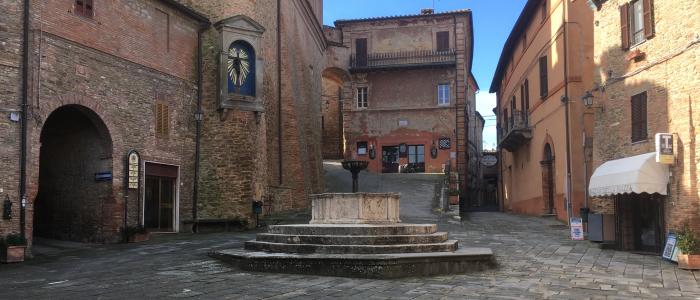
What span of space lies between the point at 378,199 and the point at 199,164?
9708 mm

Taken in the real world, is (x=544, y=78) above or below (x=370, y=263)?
above

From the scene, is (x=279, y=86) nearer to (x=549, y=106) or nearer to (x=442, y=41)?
(x=549, y=106)

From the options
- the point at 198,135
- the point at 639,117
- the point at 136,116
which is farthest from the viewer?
the point at 198,135

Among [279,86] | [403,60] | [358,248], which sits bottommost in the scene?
[358,248]

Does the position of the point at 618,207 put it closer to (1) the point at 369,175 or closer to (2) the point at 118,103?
A: (2) the point at 118,103

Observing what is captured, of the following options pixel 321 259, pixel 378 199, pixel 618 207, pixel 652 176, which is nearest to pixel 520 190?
pixel 618 207

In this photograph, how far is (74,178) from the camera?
1661 cm

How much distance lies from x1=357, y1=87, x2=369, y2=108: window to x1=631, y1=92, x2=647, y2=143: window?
22945 mm

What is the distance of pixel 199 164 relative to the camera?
19.6m

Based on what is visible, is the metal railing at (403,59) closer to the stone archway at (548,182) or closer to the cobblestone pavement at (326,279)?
the stone archway at (548,182)

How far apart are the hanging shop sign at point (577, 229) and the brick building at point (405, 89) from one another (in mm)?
18419

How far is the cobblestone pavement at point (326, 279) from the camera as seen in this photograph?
26.7 feet

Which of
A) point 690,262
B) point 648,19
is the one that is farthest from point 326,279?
point 648,19

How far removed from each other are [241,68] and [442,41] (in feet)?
58.7
